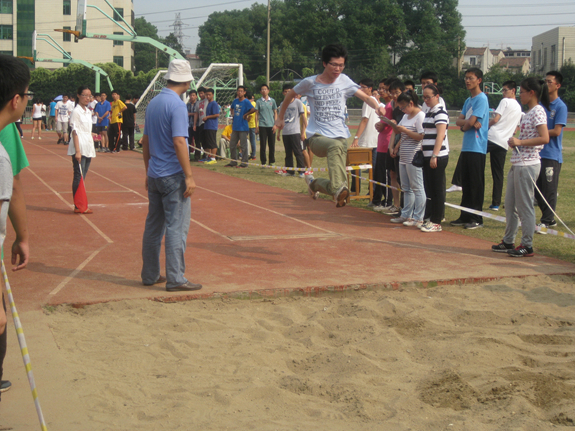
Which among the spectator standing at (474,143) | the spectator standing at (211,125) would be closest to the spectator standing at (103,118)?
the spectator standing at (211,125)

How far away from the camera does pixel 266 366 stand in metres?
4.22

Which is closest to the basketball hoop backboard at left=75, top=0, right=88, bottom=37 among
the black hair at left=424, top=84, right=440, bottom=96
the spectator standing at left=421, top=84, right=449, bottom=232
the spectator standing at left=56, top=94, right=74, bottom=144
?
the spectator standing at left=56, top=94, right=74, bottom=144

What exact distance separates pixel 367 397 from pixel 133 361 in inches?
64.8

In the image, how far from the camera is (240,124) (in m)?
17.0

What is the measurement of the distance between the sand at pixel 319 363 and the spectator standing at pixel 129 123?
1811 centimetres

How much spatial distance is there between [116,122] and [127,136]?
3.78 feet

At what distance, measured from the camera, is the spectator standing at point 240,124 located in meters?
16.9

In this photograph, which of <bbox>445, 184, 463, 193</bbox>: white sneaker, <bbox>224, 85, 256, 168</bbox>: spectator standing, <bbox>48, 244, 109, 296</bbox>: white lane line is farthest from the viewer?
<bbox>224, 85, 256, 168</bbox>: spectator standing

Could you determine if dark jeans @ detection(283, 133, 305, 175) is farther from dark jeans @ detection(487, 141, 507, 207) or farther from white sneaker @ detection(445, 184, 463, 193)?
dark jeans @ detection(487, 141, 507, 207)

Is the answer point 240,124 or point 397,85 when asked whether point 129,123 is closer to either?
point 240,124

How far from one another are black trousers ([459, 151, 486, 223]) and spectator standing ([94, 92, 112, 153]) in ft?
52.1

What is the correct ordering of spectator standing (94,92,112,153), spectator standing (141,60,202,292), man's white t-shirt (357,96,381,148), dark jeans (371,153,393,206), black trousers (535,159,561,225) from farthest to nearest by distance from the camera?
spectator standing (94,92,112,153), man's white t-shirt (357,96,381,148), dark jeans (371,153,393,206), black trousers (535,159,561,225), spectator standing (141,60,202,292)

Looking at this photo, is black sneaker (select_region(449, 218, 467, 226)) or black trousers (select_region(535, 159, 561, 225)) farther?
black sneaker (select_region(449, 218, 467, 226))

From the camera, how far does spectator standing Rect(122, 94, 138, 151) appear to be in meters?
22.3
